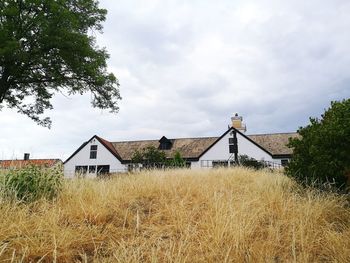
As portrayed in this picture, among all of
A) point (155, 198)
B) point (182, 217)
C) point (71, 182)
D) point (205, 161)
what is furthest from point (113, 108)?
point (205, 161)

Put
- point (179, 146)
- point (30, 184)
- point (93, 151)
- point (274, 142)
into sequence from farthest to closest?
point (93, 151), point (179, 146), point (274, 142), point (30, 184)

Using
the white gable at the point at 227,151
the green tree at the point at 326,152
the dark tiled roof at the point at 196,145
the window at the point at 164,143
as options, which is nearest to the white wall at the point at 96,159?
the dark tiled roof at the point at 196,145

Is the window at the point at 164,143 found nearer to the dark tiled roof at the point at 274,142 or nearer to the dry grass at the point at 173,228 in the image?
the dark tiled roof at the point at 274,142

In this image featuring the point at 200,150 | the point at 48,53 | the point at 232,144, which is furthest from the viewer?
the point at 200,150

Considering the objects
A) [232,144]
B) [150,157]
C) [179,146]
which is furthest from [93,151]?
[232,144]

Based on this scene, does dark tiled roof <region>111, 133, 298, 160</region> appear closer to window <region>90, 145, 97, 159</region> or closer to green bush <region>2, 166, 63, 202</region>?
window <region>90, 145, 97, 159</region>

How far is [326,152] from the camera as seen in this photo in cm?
598

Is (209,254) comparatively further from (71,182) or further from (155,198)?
(71,182)

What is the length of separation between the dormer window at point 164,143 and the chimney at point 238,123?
8017 millimetres

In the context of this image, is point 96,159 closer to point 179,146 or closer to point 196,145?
point 179,146

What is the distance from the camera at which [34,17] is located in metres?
15.1

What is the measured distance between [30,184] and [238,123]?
108 ft

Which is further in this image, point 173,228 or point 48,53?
point 48,53

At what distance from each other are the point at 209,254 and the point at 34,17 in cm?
1540
